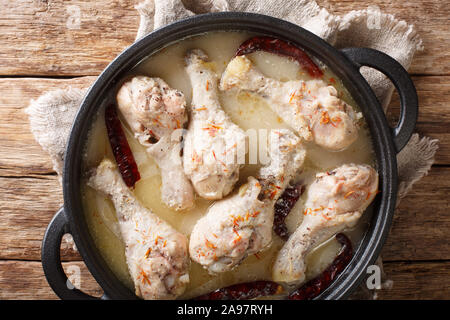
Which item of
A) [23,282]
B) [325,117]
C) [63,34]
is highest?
[63,34]

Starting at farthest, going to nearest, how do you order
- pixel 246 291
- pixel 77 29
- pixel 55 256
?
1. pixel 77 29
2. pixel 246 291
3. pixel 55 256

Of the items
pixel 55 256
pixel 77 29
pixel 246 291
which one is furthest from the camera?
pixel 77 29

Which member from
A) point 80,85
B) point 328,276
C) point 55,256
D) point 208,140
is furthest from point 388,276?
point 80,85

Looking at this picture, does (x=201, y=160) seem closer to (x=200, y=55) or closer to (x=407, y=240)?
(x=200, y=55)

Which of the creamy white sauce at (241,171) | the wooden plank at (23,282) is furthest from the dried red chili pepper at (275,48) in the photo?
the wooden plank at (23,282)

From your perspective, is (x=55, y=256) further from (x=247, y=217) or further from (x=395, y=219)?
(x=395, y=219)

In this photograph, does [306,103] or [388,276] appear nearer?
[306,103]

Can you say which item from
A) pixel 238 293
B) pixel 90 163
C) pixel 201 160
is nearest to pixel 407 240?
pixel 238 293

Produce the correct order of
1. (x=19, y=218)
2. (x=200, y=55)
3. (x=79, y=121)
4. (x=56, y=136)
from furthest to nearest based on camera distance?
(x=19, y=218)
(x=56, y=136)
(x=200, y=55)
(x=79, y=121)
